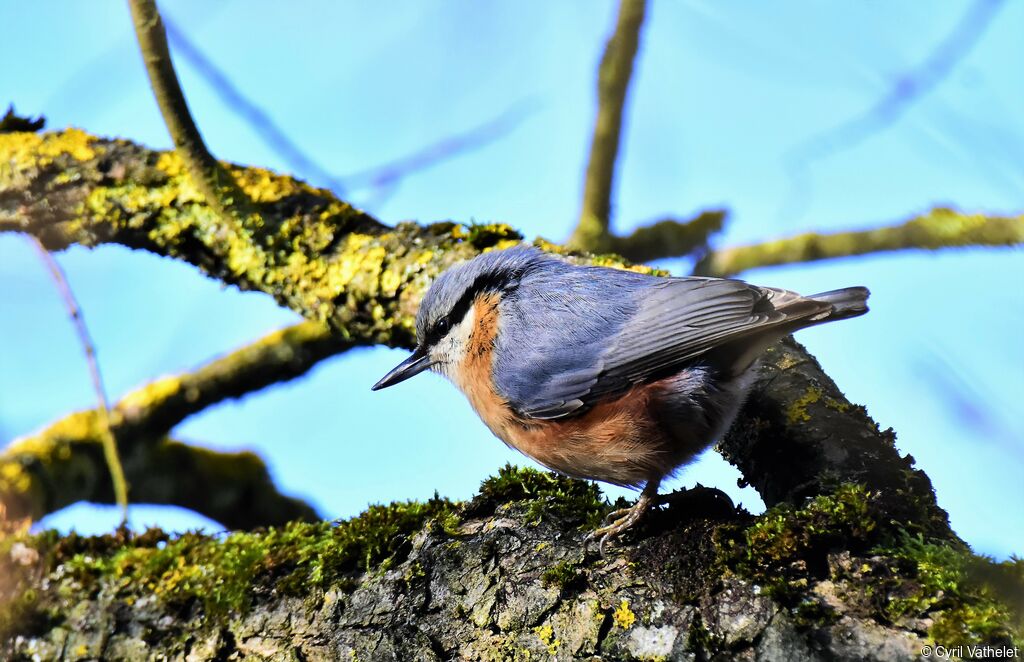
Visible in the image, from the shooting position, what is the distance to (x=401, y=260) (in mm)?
3754

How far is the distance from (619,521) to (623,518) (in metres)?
0.04

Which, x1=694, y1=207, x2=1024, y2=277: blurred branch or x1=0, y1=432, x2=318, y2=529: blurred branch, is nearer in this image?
x1=0, y1=432, x2=318, y2=529: blurred branch

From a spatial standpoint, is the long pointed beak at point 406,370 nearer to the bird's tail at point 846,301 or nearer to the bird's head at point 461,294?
the bird's head at point 461,294

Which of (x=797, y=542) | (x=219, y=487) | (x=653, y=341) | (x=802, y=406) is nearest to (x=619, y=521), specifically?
(x=797, y=542)

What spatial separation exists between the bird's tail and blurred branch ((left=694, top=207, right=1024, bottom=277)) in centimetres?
173

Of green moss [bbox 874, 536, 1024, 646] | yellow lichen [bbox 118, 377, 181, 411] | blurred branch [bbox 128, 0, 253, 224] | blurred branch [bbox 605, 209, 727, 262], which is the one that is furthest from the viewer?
blurred branch [bbox 605, 209, 727, 262]

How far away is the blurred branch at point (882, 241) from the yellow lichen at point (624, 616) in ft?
9.41

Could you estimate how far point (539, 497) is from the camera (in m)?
2.57

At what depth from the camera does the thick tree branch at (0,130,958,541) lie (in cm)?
376

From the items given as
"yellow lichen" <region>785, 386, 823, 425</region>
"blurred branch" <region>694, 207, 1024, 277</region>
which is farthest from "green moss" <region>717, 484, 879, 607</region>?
"blurred branch" <region>694, 207, 1024, 277</region>

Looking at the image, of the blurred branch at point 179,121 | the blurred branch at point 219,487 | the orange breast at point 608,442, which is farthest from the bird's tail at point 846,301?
the blurred branch at point 219,487

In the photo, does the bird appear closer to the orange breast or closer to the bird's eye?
the orange breast

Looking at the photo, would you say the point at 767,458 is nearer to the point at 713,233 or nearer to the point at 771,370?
the point at 771,370

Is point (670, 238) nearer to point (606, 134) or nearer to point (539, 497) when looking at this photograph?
point (606, 134)
